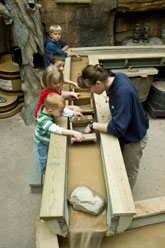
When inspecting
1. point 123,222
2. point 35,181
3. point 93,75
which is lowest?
point 35,181

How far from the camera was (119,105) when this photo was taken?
2.04 metres

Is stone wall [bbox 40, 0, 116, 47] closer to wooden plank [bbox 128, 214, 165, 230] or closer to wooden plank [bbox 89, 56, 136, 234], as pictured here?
wooden plank [bbox 89, 56, 136, 234]

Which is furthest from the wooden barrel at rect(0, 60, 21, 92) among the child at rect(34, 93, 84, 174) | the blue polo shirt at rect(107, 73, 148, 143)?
the blue polo shirt at rect(107, 73, 148, 143)

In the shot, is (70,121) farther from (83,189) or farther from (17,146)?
(17,146)

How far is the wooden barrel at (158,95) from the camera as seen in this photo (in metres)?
5.21

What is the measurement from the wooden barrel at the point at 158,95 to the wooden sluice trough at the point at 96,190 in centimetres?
308

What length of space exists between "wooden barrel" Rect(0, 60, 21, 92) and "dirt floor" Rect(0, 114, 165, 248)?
2.72 feet

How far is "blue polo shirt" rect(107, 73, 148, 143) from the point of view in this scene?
6.65 feet

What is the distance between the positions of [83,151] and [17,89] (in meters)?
3.80

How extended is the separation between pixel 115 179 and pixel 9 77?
4333 millimetres

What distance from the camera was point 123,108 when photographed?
2.03m

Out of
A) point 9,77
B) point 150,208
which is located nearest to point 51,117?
point 150,208

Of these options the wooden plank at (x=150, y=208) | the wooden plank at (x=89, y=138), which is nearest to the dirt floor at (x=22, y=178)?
the wooden plank at (x=150, y=208)

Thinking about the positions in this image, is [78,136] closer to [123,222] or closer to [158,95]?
[123,222]
